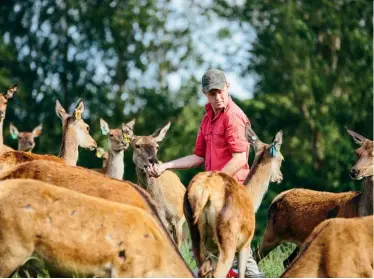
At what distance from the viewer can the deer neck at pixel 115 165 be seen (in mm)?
13883

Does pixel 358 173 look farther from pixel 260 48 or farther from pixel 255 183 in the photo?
pixel 260 48

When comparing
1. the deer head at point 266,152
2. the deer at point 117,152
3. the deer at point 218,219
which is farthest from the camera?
the deer at point 117,152

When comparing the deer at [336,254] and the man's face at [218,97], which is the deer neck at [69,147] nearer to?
the man's face at [218,97]

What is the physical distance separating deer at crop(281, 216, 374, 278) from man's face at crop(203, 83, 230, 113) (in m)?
2.07

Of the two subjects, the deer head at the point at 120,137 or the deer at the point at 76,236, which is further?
the deer head at the point at 120,137

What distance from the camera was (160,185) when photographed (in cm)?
1194

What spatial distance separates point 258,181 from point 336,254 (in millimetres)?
2780

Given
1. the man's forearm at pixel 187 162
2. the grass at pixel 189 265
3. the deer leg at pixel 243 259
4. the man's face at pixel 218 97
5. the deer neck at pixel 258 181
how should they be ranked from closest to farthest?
1. the grass at pixel 189 265
2. the deer leg at pixel 243 259
3. the man's face at pixel 218 97
4. the man's forearm at pixel 187 162
5. the deer neck at pixel 258 181

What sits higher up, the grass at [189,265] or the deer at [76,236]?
the deer at [76,236]

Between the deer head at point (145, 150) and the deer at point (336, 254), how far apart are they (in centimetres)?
495

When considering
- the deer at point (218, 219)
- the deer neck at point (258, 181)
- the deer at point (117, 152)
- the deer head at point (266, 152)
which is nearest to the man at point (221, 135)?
the deer neck at point (258, 181)

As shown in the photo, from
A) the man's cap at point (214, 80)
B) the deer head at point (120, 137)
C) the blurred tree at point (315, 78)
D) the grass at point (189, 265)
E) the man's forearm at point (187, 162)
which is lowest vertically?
the blurred tree at point (315, 78)

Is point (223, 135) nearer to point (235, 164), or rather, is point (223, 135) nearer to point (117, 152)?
point (235, 164)

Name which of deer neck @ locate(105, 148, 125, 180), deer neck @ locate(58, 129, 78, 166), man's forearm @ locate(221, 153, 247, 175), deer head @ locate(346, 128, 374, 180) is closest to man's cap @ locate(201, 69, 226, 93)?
man's forearm @ locate(221, 153, 247, 175)
